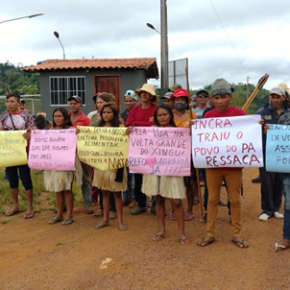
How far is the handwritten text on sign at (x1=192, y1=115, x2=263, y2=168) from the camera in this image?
12.9 feet

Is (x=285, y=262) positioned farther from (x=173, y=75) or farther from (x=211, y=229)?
(x=173, y=75)

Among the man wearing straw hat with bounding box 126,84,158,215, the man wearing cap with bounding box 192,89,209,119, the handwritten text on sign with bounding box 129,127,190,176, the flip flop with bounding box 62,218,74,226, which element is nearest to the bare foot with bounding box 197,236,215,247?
the handwritten text on sign with bounding box 129,127,190,176

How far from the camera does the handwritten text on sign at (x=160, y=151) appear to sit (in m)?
4.28

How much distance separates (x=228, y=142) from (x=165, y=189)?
992 millimetres

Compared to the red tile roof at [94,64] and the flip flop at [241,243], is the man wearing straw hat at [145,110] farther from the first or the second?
the red tile roof at [94,64]

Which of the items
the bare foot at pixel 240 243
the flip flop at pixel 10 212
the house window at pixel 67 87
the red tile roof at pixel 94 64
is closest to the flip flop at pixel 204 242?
the bare foot at pixel 240 243

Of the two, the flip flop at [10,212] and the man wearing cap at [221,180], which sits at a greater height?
the man wearing cap at [221,180]

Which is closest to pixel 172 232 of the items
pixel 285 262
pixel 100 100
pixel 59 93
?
pixel 285 262

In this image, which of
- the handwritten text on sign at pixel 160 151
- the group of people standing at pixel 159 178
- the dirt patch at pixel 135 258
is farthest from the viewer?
the handwritten text on sign at pixel 160 151

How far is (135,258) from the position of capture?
12.5 ft

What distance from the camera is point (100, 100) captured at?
5.04 metres

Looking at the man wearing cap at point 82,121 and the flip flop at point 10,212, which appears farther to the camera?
the flip flop at point 10,212

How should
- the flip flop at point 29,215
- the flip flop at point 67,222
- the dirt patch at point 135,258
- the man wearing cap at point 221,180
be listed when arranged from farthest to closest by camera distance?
the flip flop at point 29,215 → the flip flop at point 67,222 → the man wearing cap at point 221,180 → the dirt patch at point 135,258

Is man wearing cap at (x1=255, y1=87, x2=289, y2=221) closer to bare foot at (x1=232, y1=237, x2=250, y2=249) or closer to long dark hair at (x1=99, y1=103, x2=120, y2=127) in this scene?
bare foot at (x1=232, y1=237, x2=250, y2=249)
